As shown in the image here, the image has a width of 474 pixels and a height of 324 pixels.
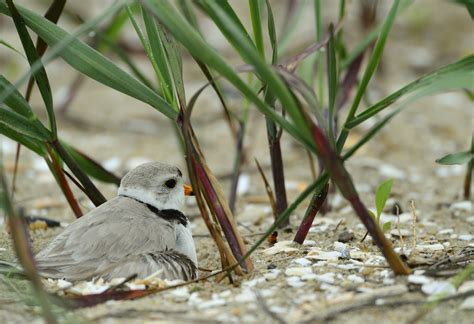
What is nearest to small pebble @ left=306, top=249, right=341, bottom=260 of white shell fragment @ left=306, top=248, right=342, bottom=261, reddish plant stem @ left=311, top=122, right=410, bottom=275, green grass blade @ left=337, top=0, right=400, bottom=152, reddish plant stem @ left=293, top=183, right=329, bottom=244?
white shell fragment @ left=306, top=248, right=342, bottom=261

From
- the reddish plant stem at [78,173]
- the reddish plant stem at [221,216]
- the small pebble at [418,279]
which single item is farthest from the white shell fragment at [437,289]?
the reddish plant stem at [78,173]

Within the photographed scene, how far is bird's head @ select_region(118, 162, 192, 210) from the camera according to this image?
2902mm

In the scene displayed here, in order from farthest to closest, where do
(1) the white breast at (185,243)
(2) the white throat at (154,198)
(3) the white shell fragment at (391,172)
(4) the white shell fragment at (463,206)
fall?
(3) the white shell fragment at (391,172), (4) the white shell fragment at (463,206), (2) the white throat at (154,198), (1) the white breast at (185,243)

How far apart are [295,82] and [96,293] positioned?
31.8 inches

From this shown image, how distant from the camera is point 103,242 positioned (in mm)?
2559

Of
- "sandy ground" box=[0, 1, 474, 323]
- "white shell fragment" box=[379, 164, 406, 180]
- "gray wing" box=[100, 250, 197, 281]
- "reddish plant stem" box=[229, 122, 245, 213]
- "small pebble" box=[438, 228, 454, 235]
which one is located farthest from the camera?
"white shell fragment" box=[379, 164, 406, 180]

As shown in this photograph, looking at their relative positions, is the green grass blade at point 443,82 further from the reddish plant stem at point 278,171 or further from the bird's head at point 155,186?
the bird's head at point 155,186

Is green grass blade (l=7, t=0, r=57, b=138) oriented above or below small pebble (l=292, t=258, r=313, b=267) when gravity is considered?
above

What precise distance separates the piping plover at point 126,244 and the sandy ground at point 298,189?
17cm

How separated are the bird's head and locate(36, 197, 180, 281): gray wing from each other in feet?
0.50

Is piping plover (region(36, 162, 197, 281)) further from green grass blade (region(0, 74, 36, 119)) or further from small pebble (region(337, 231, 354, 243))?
small pebble (region(337, 231, 354, 243))

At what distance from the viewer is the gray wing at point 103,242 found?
→ 2510 mm

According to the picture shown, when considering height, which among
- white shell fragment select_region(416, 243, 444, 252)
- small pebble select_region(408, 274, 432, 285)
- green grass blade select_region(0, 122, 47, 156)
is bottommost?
small pebble select_region(408, 274, 432, 285)

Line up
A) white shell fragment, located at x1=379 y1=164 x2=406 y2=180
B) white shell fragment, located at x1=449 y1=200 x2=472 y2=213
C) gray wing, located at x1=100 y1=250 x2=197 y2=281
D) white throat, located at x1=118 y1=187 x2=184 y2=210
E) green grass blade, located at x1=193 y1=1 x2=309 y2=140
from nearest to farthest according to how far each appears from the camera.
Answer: green grass blade, located at x1=193 y1=1 x2=309 y2=140, gray wing, located at x1=100 y1=250 x2=197 y2=281, white throat, located at x1=118 y1=187 x2=184 y2=210, white shell fragment, located at x1=449 y1=200 x2=472 y2=213, white shell fragment, located at x1=379 y1=164 x2=406 y2=180
